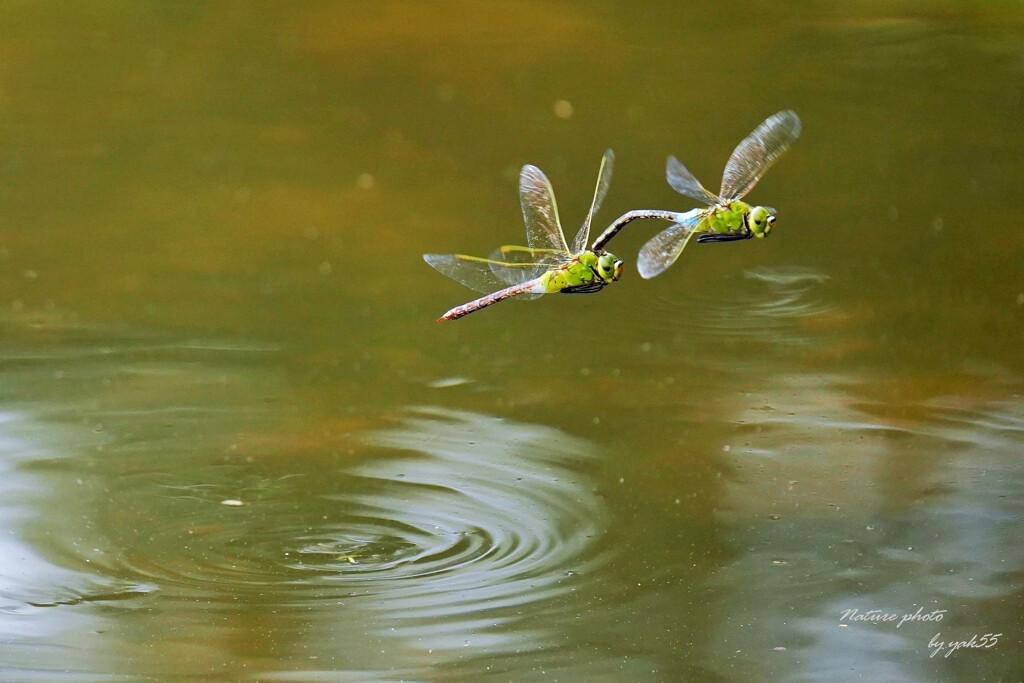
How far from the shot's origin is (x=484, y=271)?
1.48m

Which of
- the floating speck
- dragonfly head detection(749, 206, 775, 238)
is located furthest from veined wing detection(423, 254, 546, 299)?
the floating speck

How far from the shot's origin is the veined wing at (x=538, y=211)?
1.39 m

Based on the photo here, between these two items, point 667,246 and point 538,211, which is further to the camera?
point 538,211

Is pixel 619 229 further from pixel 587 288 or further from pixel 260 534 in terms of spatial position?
pixel 260 534

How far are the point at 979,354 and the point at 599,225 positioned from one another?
0.85m

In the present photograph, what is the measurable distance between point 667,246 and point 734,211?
8 cm

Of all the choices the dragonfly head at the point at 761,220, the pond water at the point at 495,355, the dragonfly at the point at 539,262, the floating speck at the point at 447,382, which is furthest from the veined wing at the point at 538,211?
the floating speck at the point at 447,382

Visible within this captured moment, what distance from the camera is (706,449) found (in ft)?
7.43

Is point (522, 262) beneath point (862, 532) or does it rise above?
above

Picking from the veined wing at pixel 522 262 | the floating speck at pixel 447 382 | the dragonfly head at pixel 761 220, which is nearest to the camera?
the dragonfly head at pixel 761 220

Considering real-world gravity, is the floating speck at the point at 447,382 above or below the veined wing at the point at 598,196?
below

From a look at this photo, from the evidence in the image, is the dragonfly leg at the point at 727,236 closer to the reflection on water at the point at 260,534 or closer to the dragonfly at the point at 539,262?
the dragonfly at the point at 539,262

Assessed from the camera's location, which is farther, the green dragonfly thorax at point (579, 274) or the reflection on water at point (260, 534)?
the reflection on water at point (260, 534)

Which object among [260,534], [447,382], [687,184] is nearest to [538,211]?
[687,184]
